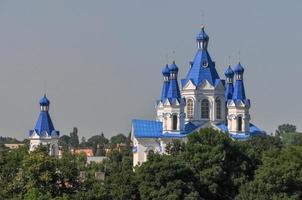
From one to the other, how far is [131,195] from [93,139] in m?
101

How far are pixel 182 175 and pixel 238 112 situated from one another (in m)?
15.1

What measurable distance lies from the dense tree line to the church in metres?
8.76

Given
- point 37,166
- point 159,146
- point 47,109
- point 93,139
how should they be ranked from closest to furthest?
point 37,166 → point 159,146 → point 47,109 → point 93,139

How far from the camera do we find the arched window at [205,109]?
6494cm

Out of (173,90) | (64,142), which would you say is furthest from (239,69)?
(64,142)

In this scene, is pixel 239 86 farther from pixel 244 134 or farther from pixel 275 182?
pixel 275 182

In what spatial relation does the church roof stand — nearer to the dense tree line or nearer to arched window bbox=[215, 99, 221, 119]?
arched window bbox=[215, 99, 221, 119]

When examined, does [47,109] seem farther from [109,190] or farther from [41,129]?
[109,190]

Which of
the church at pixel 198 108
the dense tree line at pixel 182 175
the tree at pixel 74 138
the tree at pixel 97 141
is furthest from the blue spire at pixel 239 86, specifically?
the tree at pixel 74 138

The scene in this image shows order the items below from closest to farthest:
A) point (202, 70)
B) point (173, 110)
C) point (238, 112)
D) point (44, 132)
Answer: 1. point (173, 110)
2. point (238, 112)
3. point (202, 70)
4. point (44, 132)

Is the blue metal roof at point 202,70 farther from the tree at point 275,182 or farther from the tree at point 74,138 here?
the tree at point 74,138

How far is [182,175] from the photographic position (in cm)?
4934

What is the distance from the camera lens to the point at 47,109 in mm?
67562

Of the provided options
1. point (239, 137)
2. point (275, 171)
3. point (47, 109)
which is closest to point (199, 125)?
point (239, 137)
